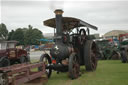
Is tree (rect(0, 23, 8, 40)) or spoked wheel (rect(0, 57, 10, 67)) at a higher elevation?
tree (rect(0, 23, 8, 40))

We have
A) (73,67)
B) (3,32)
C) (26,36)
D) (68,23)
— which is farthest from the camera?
(3,32)

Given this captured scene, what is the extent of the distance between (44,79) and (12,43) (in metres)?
6.86

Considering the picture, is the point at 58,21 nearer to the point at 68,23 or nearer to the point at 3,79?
the point at 68,23

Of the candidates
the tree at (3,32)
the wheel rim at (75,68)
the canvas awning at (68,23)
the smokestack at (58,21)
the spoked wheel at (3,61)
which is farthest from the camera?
the tree at (3,32)

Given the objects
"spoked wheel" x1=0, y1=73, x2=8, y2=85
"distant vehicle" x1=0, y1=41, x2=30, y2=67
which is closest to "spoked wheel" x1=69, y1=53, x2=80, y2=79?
"spoked wheel" x1=0, y1=73, x2=8, y2=85

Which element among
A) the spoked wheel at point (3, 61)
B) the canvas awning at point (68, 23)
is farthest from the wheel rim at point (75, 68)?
the spoked wheel at point (3, 61)

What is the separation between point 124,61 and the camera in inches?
426

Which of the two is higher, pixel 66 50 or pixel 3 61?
pixel 66 50

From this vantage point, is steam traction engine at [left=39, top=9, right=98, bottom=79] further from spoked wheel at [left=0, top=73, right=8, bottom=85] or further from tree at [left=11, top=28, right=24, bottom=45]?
tree at [left=11, top=28, right=24, bottom=45]

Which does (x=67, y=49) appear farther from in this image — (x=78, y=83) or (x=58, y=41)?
(x=78, y=83)

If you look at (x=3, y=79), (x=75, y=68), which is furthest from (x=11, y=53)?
(x=3, y=79)

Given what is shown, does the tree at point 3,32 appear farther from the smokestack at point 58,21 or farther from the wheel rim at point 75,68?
the wheel rim at point 75,68

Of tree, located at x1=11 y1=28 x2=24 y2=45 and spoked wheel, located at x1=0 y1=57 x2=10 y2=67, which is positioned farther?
tree, located at x1=11 y1=28 x2=24 y2=45

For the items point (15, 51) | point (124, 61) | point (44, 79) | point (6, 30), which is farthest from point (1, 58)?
point (6, 30)
